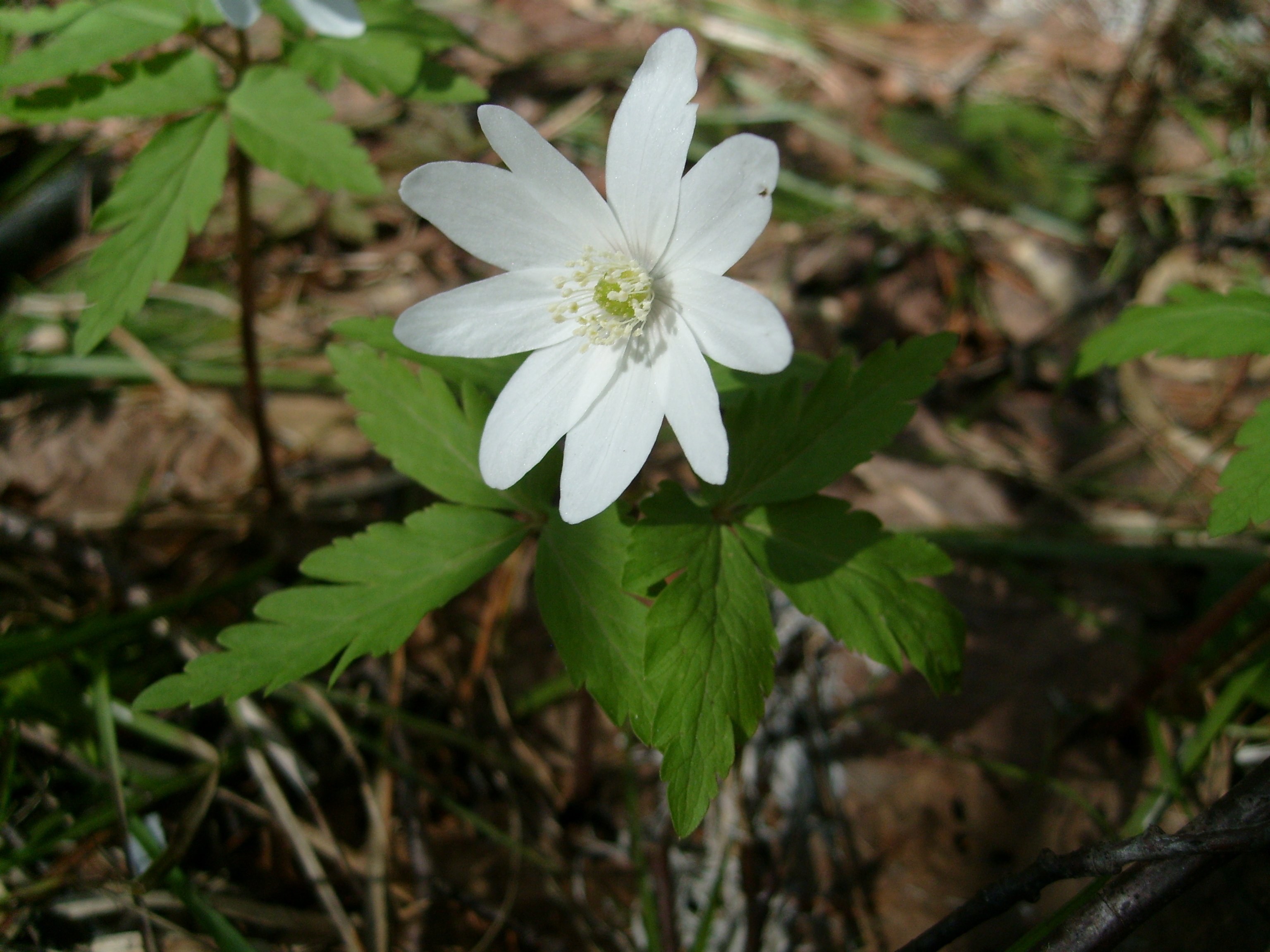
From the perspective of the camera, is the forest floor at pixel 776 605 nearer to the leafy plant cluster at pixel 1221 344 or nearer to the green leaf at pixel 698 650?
the green leaf at pixel 698 650

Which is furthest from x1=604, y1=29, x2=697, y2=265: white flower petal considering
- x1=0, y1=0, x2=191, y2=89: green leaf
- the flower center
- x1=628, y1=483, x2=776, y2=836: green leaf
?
x1=0, y1=0, x2=191, y2=89: green leaf

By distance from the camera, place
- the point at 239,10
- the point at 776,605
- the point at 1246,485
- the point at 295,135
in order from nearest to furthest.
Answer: the point at 1246,485
the point at 239,10
the point at 295,135
the point at 776,605

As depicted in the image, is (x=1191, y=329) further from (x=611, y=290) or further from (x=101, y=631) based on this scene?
(x=101, y=631)

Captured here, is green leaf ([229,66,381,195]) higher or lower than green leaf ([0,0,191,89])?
lower

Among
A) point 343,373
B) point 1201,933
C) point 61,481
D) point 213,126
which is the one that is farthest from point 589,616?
point 61,481

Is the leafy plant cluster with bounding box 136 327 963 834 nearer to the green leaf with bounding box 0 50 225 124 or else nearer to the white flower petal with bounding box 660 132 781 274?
the white flower petal with bounding box 660 132 781 274

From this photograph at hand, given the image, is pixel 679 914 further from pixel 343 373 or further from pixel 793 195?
pixel 793 195

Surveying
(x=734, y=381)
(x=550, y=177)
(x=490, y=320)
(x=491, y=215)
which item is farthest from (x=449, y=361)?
(x=734, y=381)
